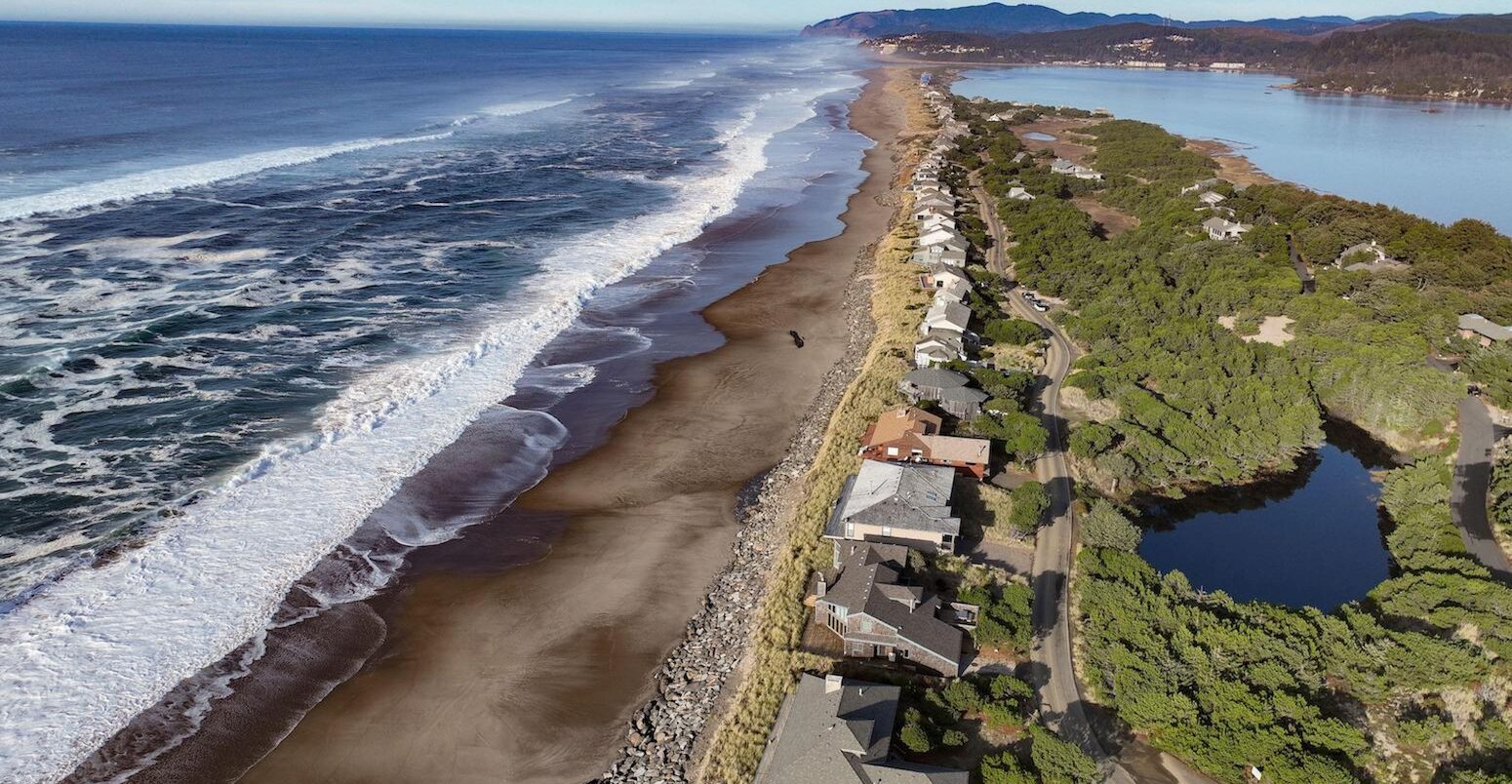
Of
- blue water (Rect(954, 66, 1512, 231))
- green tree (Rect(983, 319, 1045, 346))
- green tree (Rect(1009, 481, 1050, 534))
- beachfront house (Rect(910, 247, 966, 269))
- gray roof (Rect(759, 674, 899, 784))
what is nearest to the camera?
gray roof (Rect(759, 674, 899, 784))

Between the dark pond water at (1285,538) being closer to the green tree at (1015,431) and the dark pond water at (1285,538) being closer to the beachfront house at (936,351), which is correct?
the green tree at (1015,431)

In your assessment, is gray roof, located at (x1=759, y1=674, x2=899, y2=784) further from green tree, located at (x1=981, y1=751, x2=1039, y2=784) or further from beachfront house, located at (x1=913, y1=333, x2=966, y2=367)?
beachfront house, located at (x1=913, y1=333, x2=966, y2=367)

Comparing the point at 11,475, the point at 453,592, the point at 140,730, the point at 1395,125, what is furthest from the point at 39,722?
the point at 1395,125

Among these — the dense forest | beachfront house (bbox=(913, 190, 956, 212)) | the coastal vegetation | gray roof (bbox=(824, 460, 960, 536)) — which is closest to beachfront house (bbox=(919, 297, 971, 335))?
the dense forest

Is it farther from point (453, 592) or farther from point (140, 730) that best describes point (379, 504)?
point (140, 730)

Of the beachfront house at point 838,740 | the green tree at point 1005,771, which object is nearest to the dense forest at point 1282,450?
the green tree at point 1005,771

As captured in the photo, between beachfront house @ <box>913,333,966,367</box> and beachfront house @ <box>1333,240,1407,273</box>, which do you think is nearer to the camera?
beachfront house @ <box>913,333,966,367</box>

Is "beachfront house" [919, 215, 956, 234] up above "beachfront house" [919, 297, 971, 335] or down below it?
above
